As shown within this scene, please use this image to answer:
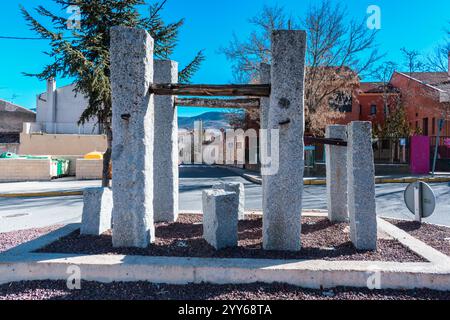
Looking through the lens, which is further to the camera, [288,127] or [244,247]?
[244,247]

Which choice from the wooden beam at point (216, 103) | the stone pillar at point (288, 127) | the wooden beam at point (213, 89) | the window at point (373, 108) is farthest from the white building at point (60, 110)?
the stone pillar at point (288, 127)

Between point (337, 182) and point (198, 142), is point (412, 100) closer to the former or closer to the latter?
point (198, 142)

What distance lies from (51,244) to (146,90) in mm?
2547

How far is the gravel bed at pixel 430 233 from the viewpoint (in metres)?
4.71

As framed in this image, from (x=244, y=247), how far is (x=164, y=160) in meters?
2.37

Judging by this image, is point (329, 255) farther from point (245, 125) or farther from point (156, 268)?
point (245, 125)

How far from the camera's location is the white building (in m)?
30.7

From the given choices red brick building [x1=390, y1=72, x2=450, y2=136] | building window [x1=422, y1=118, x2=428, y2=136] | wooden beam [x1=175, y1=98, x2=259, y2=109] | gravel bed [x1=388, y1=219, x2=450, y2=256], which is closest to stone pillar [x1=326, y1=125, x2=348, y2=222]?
gravel bed [x1=388, y1=219, x2=450, y2=256]

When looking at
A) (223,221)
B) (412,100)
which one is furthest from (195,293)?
(412,100)

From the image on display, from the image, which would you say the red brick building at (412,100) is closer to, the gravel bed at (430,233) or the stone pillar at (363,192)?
the gravel bed at (430,233)

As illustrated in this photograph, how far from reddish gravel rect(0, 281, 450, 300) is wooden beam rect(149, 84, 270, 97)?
2501mm

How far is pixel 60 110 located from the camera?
31484 millimetres

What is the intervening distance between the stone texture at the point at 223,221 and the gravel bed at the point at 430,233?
2917mm

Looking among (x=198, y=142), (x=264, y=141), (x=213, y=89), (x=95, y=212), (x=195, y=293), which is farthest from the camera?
(x=198, y=142)
